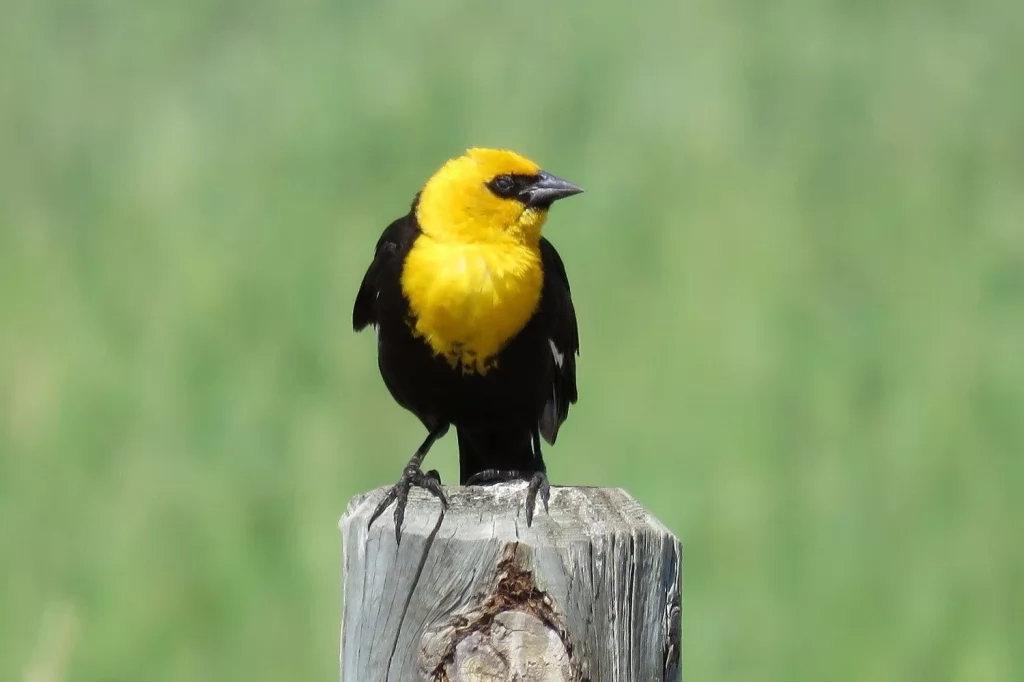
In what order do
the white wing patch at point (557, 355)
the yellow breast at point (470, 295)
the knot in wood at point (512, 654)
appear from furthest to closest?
1. the white wing patch at point (557, 355)
2. the yellow breast at point (470, 295)
3. the knot in wood at point (512, 654)

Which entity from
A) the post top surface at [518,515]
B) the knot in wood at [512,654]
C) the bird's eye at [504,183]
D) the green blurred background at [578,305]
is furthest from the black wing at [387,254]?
the knot in wood at [512,654]

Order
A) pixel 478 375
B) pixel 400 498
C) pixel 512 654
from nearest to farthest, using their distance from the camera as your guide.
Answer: pixel 512 654, pixel 400 498, pixel 478 375

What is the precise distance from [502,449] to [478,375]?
1.31 feet

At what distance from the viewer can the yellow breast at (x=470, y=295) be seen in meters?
3.20

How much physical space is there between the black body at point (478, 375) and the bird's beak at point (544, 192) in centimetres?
13

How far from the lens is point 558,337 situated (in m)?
3.45

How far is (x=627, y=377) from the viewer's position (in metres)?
5.01

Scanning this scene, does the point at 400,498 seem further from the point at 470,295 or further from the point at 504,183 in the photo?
the point at 504,183

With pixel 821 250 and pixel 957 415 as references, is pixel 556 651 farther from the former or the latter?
pixel 821 250

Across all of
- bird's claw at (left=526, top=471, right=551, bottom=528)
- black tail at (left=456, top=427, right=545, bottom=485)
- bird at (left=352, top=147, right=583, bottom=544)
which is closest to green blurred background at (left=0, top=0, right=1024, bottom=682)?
black tail at (left=456, top=427, right=545, bottom=485)

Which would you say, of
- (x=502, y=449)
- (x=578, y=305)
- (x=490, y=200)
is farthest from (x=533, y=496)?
(x=578, y=305)

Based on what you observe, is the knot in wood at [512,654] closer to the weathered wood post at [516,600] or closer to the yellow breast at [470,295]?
the weathered wood post at [516,600]

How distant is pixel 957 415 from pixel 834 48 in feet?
7.07

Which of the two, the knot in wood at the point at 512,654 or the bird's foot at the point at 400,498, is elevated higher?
the bird's foot at the point at 400,498
